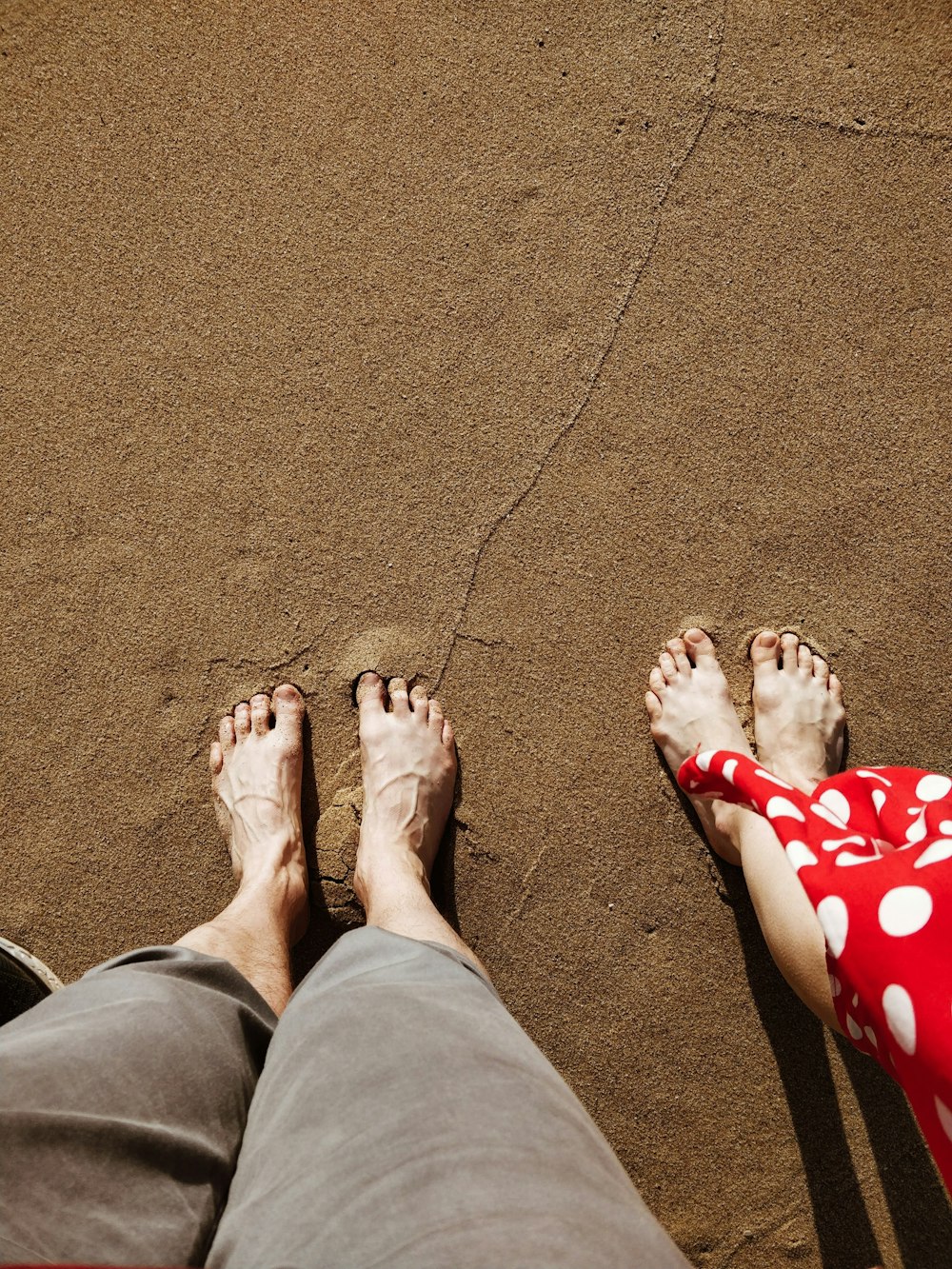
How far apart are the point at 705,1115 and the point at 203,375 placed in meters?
2.01

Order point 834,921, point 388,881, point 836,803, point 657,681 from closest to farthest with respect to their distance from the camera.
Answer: point 834,921
point 836,803
point 388,881
point 657,681

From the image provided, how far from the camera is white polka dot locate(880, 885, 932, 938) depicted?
1.08m

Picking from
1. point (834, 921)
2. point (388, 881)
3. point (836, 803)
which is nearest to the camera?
point (834, 921)

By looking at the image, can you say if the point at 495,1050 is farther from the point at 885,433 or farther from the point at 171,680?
the point at 885,433

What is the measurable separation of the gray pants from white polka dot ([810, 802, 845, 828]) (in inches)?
23.7

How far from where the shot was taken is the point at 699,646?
1.83 meters

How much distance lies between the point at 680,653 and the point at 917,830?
2.19 ft

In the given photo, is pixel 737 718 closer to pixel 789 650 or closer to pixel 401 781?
pixel 789 650

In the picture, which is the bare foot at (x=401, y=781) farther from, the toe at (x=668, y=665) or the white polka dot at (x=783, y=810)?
the white polka dot at (x=783, y=810)

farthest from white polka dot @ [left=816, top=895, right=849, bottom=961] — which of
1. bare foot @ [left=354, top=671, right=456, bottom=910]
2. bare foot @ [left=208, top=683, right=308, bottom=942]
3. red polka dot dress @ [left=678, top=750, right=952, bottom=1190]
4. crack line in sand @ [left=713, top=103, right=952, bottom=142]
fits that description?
crack line in sand @ [left=713, top=103, right=952, bottom=142]

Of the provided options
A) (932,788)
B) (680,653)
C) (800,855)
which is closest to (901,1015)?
(800,855)

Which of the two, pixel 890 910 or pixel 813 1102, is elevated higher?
pixel 890 910

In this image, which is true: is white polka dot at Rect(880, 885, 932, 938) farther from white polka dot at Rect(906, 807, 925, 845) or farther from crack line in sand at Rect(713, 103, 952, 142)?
crack line in sand at Rect(713, 103, 952, 142)

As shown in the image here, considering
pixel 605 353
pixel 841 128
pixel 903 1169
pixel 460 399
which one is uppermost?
pixel 841 128
